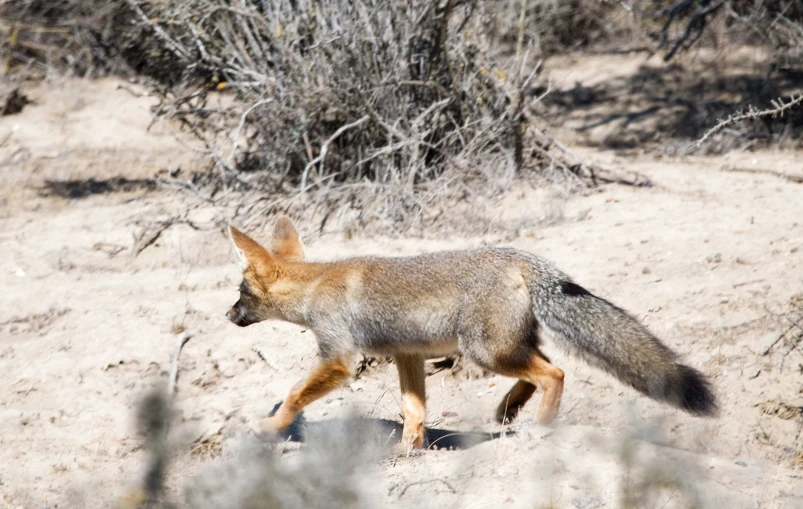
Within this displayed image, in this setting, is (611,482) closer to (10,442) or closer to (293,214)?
(10,442)

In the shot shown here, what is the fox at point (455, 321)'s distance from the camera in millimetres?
5020

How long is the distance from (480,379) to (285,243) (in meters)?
1.88

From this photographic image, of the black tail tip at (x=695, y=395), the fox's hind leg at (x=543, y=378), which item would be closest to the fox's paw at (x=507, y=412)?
the fox's hind leg at (x=543, y=378)

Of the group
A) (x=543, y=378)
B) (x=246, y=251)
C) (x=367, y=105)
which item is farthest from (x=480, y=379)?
(x=367, y=105)

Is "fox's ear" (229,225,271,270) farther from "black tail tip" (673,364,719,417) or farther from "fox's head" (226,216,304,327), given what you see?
"black tail tip" (673,364,719,417)

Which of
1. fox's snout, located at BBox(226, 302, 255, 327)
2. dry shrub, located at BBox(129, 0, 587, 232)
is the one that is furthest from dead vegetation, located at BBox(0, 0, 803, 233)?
fox's snout, located at BBox(226, 302, 255, 327)

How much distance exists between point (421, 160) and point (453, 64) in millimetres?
1366

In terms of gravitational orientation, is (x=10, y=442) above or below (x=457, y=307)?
below

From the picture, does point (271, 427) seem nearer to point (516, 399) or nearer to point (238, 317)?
point (238, 317)

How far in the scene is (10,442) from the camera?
5.89 meters

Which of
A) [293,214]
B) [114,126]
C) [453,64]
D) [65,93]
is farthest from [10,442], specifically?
[65,93]

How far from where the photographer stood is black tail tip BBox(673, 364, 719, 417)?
15.3ft

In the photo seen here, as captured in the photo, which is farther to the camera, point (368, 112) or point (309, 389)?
point (368, 112)

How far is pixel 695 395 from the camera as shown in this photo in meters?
4.68
